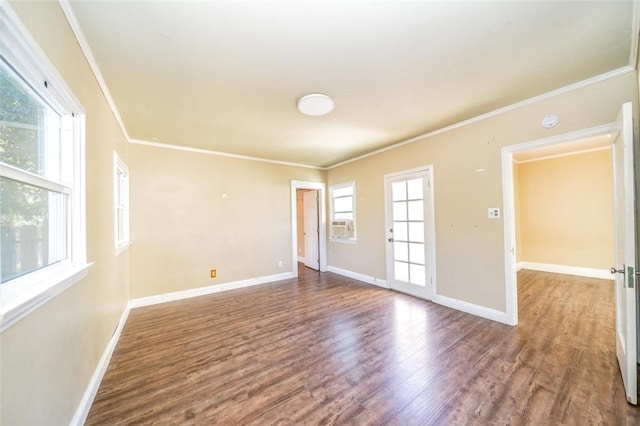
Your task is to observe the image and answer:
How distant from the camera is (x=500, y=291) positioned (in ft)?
9.48

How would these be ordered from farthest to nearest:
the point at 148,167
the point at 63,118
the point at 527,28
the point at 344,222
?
the point at 344,222 → the point at 148,167 → the point at 527,28 → the point at 63,118

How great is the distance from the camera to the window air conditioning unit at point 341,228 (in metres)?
5.24

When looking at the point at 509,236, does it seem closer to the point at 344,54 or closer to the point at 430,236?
the point at 430,236

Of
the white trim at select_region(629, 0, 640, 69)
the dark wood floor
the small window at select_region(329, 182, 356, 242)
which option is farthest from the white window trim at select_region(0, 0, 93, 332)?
the small window at select_region(329, 182, 356, 242)

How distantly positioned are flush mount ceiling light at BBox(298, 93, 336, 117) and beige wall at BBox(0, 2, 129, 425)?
1739mm

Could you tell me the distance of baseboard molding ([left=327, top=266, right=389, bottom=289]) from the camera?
4.50 metres

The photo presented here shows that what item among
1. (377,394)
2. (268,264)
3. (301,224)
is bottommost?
(377,394)

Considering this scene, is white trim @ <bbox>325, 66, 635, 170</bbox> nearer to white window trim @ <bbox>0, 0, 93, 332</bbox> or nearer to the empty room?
the empty room

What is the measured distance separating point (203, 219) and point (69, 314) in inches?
116

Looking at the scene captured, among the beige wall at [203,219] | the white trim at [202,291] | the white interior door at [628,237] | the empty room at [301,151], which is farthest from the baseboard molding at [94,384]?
the white interior door at [628,237]

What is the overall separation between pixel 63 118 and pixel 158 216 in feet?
8.66

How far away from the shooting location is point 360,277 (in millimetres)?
4945

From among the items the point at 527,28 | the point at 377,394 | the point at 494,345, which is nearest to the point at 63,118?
the point at 377,394

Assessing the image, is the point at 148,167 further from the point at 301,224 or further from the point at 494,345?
the point at 494,345
